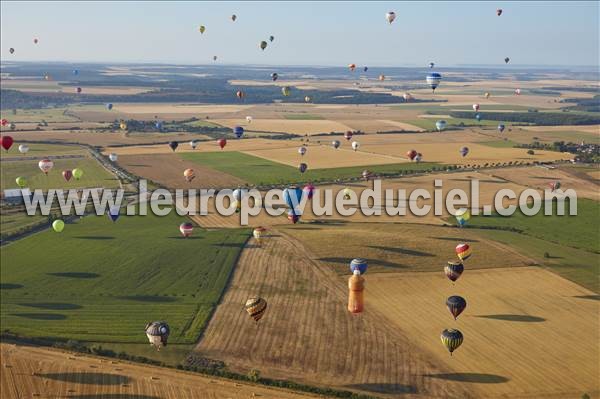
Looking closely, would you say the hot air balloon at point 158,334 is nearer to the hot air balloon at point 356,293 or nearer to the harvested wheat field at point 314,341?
the harvested wheat field at point 314,341

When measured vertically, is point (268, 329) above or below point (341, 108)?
below

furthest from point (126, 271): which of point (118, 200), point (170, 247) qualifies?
point (118, 200)

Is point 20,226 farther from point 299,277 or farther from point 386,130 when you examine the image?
point 386,130

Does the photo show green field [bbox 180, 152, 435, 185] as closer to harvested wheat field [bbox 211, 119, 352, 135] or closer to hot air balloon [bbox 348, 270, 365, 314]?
harvested wheat field [bbox 211, 119, 352, 135]

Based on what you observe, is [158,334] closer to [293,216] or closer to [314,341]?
[314,341]

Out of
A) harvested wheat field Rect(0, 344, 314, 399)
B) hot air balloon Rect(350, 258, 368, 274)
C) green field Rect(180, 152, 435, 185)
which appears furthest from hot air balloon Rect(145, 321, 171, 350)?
green field Rect(180, 152, 435, 185)
